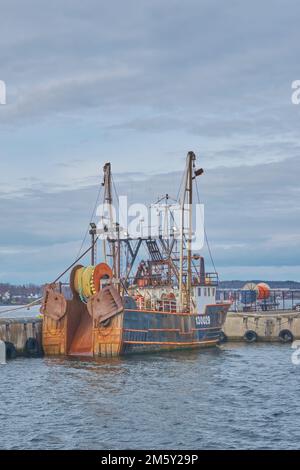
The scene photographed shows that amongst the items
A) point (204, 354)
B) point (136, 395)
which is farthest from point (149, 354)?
point (136, 395)

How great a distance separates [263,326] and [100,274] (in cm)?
2532

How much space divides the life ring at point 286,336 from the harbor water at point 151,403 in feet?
53.3

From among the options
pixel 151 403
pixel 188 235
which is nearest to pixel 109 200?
pixel 188 235

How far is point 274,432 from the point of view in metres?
33.8

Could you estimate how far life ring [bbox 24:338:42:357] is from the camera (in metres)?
63.0

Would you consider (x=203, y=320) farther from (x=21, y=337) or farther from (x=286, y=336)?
(x=21, y=337)

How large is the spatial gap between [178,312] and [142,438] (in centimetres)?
3504

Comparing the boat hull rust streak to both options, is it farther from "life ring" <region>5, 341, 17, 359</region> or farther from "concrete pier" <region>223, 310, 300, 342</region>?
"concrete pier" <region>223, 310, 300, 342</region>

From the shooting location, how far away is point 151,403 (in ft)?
132

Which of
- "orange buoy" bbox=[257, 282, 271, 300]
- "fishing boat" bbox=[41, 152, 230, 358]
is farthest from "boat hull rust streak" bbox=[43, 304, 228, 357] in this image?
"orange buoy" bbox=[257, 282, 271, 300]

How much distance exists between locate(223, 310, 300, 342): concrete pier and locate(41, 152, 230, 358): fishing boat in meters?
8.84

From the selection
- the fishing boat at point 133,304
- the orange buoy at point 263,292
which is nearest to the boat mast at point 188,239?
the fishing boat at point 133,304
